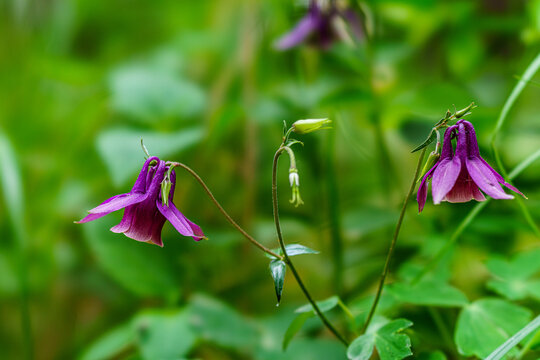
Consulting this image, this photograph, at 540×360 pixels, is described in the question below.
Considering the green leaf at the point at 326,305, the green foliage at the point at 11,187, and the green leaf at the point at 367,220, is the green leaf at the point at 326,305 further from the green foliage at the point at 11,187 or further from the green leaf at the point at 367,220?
the green foliage at the point at 11,187

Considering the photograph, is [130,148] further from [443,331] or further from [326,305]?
[443,331]

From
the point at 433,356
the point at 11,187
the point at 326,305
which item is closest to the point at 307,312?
the point at 326,305

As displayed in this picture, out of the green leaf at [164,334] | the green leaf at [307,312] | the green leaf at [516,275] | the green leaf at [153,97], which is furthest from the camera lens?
the green leaf at [153,97]

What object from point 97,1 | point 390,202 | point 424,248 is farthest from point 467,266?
point 97,1

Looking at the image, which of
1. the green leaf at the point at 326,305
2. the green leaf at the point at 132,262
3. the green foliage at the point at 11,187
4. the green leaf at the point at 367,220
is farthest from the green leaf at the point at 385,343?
the green foliage at the point at 11,187

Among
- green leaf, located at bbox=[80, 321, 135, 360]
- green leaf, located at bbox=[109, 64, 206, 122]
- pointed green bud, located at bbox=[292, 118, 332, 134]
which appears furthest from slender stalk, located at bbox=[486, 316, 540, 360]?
green leaf, located at bbox=[109, 64, 206, 122]

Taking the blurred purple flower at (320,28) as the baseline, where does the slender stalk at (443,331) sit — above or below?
below
